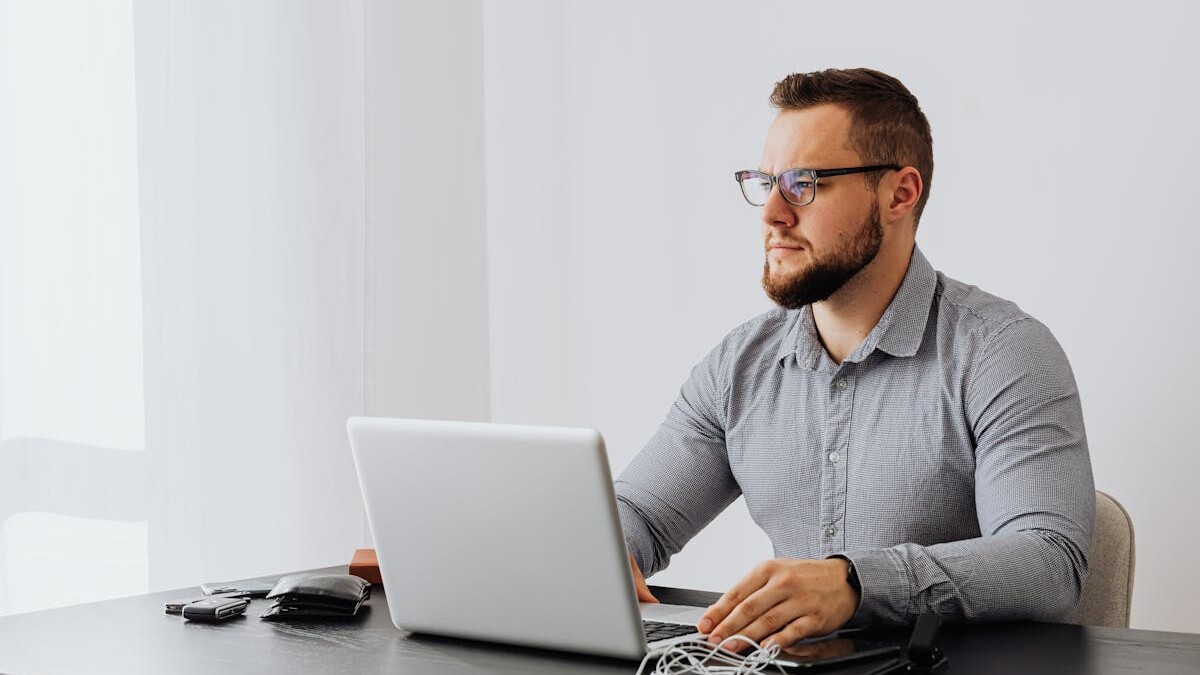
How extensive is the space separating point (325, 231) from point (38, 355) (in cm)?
74

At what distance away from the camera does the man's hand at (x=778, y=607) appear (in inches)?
49.2

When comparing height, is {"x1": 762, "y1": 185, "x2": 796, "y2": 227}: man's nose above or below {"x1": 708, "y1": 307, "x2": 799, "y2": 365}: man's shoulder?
above

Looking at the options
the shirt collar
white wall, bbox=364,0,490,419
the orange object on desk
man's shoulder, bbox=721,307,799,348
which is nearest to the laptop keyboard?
the orange object on desk

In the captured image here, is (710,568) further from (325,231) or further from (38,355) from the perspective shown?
(38,355)

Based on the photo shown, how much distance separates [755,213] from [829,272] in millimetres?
1085

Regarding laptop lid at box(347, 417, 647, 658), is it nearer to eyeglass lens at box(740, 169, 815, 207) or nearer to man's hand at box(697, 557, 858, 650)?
man's hand at box(697, 557, 858, 650)

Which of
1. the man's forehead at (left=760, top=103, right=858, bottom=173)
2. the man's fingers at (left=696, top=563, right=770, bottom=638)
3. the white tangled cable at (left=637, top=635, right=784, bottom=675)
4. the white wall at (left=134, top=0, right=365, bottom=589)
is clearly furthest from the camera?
the white wall at (left=134, top=0, right=365, bottom=589)

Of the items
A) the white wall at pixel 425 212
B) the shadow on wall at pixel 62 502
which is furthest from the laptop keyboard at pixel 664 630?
the white wall at pixel 425 212

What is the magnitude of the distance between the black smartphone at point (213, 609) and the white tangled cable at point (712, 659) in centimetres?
57

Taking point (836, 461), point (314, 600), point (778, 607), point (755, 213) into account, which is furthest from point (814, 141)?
point (755, 213)

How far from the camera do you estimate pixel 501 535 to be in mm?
1264

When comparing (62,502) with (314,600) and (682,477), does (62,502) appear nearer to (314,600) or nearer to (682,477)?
(314,600)

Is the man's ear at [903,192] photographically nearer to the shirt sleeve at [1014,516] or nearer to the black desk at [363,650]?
the shirt sleeve at [1014,516]

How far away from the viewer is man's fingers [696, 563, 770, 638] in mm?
1264
